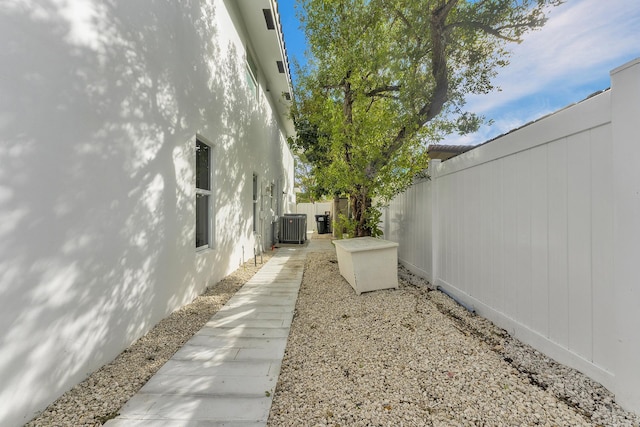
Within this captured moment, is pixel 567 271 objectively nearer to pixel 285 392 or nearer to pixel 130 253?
pixel 285 392

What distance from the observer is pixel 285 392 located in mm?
2027

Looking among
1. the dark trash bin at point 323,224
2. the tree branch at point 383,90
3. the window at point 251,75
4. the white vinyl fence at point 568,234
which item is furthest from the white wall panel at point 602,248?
the dark trash bin at point 323,224

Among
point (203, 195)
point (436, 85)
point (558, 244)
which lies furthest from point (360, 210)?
point (558, 244)

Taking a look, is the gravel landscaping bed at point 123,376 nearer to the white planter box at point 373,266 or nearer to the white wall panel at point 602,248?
the white planter box at point 373,266

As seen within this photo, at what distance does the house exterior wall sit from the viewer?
5.41 ft

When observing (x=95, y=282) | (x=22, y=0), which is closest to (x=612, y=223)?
(x=95, y=282)

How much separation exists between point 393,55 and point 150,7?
3480mm

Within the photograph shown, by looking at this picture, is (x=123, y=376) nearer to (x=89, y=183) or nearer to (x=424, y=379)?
(x=89, y=183)

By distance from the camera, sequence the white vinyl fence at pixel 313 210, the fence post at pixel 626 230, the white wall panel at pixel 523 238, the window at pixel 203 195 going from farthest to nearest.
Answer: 1. the white vinyl fence at pixel 313 210
2. the window at pixel 203 195
3. the white wall panel at pixel 523 238
4. the fence post at pixel 626 230

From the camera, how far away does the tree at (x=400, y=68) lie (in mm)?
4160

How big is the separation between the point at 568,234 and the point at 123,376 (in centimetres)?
348

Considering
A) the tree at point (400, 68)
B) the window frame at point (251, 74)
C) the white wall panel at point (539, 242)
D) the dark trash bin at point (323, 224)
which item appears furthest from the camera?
the dark trash bin at point (323, 224)

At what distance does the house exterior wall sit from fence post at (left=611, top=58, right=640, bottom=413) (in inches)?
136

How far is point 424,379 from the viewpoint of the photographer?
2.11 meters
